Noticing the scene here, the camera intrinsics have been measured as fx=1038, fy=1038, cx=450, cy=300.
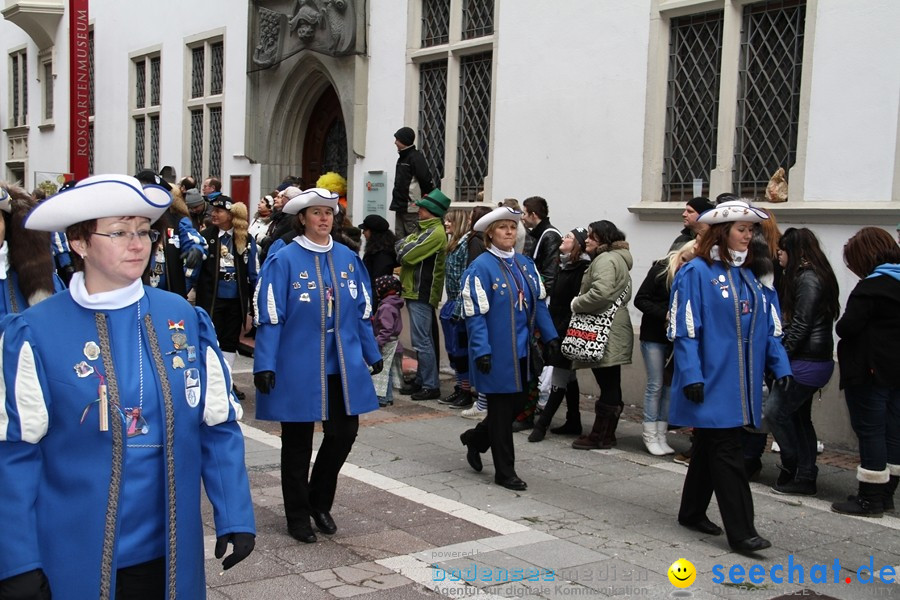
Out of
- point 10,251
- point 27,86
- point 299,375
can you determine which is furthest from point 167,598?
point 27,86

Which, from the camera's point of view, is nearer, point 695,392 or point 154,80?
point 695,392

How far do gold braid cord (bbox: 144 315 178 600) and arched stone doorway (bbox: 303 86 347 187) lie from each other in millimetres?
12515

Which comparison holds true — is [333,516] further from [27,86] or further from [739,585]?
[27,86]

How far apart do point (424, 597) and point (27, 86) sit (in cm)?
2353

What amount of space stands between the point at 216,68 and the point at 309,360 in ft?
41.5

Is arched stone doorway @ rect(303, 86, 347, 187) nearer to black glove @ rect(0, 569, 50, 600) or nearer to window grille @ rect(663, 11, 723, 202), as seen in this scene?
window grille @ rect(663, 11, 723, 202)

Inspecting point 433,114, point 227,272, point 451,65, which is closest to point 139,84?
point 433,114

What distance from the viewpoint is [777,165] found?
8.97 metres

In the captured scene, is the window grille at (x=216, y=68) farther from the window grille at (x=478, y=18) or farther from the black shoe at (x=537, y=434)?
the black shoe at (x=537, y=434)

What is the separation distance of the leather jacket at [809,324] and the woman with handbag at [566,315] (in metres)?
2.00

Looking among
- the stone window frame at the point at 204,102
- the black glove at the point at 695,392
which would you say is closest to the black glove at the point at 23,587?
the black glove at the point at 695,392

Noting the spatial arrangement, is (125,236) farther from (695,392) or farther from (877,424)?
(877,424)

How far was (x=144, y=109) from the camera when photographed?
19.7 meters

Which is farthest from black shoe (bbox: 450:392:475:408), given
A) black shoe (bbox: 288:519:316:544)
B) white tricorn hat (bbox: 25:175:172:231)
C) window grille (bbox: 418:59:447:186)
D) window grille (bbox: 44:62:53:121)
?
window grille (bbox: 44:62:53:121)
